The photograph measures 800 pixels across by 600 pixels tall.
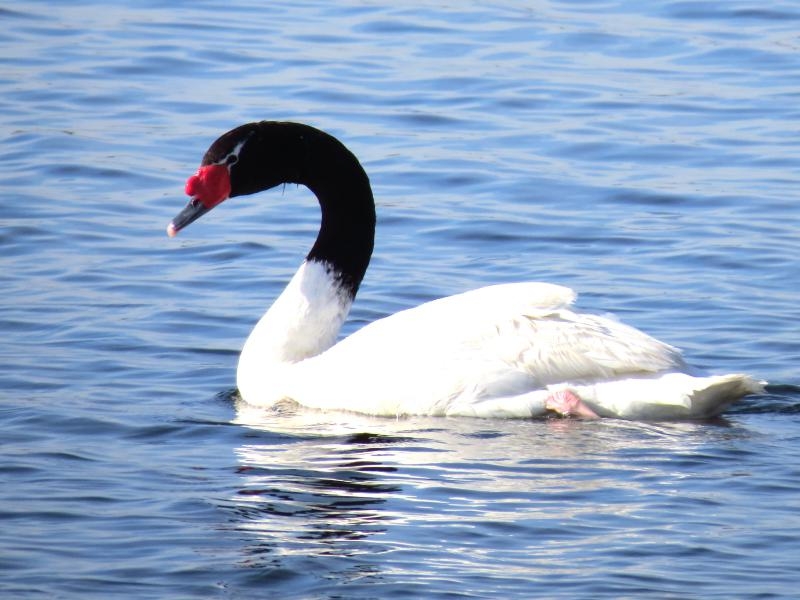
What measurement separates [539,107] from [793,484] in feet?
31.1

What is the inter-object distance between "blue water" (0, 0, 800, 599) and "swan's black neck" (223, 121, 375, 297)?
0.95 meters

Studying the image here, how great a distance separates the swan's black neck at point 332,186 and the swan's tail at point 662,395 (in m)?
1.84

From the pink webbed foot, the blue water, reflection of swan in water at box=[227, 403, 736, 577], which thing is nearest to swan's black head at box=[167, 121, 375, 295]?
the blue water

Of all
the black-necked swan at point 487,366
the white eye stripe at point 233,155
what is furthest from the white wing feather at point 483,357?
the white eye stripe at point 233,155

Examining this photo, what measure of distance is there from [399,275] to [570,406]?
146 inches

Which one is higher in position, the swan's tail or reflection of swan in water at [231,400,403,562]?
the swan's tail

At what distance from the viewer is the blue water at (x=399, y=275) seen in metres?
8.03

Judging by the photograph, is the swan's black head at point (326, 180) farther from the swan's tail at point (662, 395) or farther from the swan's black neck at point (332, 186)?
the swan's tail at point (662, 395)

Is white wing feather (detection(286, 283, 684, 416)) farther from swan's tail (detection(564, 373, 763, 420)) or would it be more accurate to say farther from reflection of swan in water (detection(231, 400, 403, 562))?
reflection of swan in water (detection(231, 400, 403, 562))

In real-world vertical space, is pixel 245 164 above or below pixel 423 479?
above

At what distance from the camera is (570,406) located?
989cm

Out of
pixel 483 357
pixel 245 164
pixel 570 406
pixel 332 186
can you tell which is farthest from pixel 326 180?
pixel 570 406

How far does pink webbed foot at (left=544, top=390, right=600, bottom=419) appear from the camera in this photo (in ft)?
32.4

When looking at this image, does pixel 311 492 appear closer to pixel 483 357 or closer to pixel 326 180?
pixel 483 357
